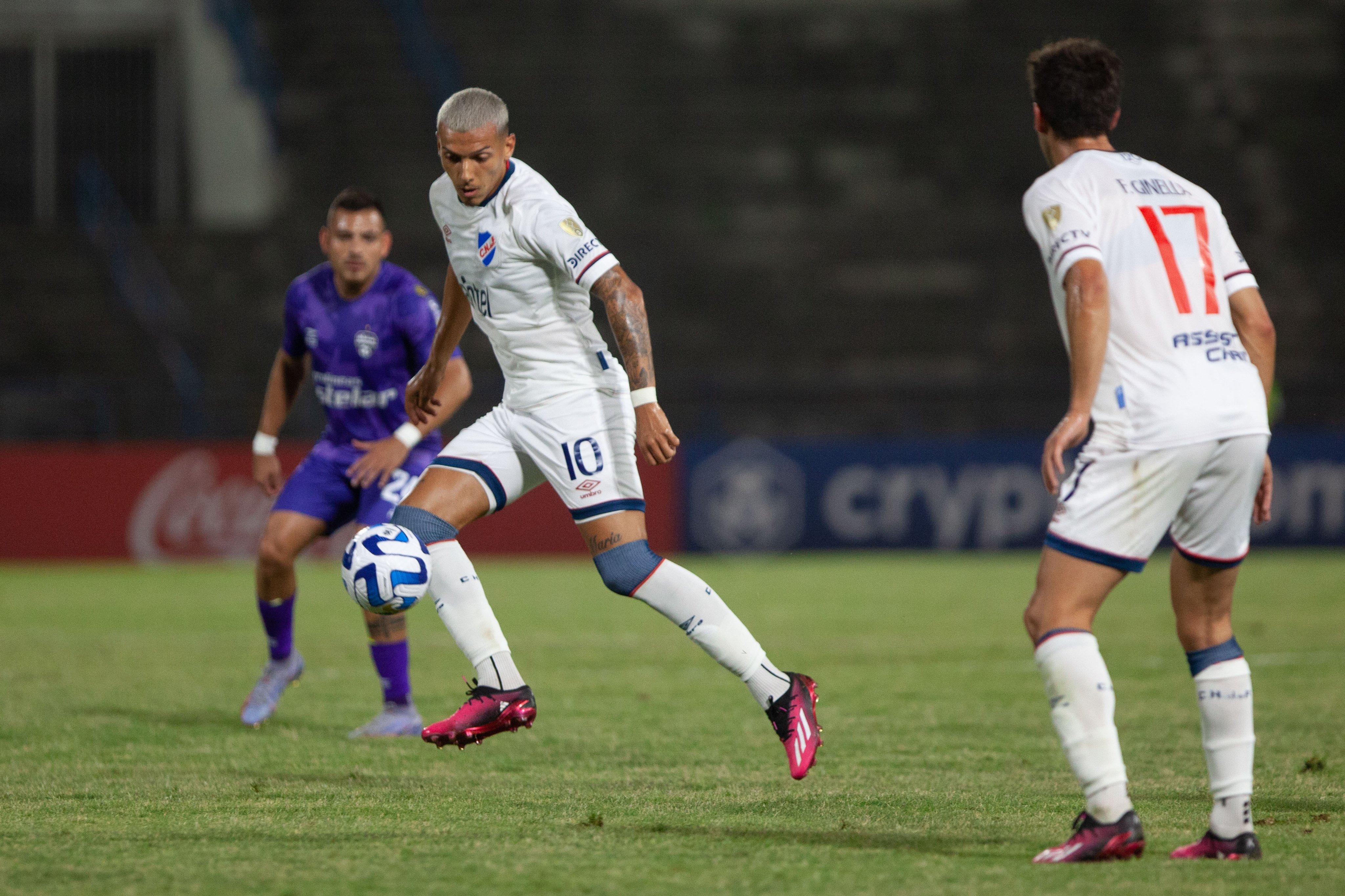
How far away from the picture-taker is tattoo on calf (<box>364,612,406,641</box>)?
22.7 feet

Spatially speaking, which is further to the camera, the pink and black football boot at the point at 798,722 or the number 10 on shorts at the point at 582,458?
the number 10 on shorts at the point at 582,458

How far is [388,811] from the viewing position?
4.92 metres

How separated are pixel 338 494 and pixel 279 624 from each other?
673mm

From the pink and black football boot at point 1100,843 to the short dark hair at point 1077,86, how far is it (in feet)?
5.91

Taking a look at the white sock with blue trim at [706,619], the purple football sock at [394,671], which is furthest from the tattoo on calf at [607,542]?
the purple football sock at [394,671]

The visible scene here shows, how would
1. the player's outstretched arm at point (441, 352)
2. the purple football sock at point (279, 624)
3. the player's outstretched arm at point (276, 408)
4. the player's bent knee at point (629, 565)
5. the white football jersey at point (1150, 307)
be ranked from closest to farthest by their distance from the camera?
the white football jersey at point (1150, 307), the player's bent knee at point (629, 565), the player's outstretched arm at point (441, 352), the purple football sock at point (279, 624), the player's outstretched arm at point (276, 408)

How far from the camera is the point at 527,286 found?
544cm

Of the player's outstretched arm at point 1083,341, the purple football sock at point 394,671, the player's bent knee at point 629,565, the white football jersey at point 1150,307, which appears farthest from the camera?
the purple football sock at point 394,671

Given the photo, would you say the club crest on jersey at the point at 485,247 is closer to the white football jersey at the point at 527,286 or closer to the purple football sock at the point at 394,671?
the white football jersey at the point at 527,286

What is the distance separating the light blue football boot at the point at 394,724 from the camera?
6656mm

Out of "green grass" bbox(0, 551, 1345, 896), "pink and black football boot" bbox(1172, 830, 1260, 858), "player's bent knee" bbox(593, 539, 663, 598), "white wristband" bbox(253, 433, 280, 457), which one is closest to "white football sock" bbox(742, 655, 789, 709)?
"green grass" bbox(0, 551, 1345, 896)

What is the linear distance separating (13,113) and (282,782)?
20893 mm

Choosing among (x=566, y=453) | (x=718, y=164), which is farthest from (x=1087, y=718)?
(x=718, y=164)

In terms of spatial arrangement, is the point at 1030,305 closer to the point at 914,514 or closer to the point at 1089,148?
the point at 914,514
